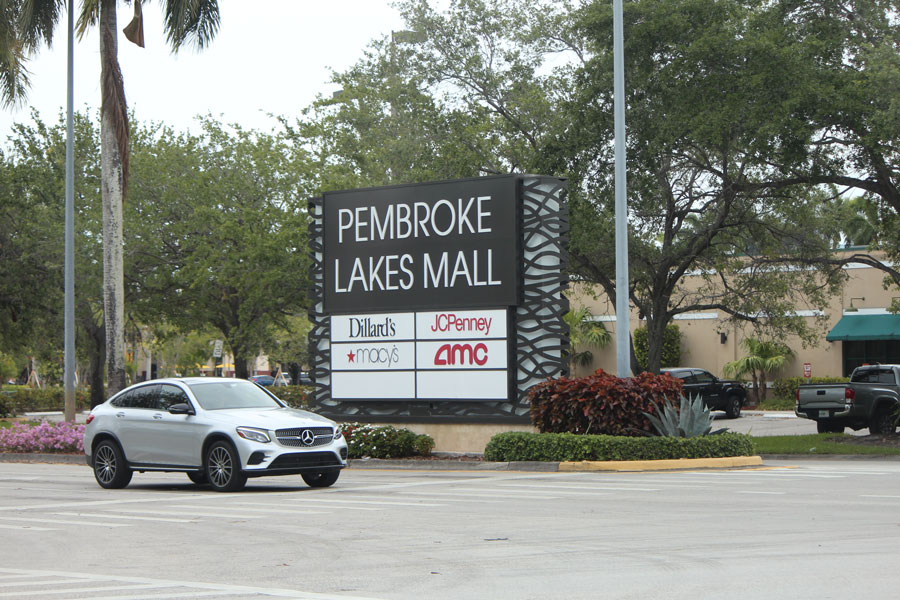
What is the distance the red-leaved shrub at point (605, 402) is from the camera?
19.7 meters

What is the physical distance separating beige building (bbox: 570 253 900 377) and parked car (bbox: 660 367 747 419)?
5.16 meters

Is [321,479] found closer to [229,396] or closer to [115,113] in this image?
[229,396]

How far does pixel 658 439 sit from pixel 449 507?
259 inches

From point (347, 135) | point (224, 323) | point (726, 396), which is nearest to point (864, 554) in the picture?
point (726, 396)

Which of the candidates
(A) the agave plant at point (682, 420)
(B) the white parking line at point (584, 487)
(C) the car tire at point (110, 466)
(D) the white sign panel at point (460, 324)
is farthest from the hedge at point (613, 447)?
(C) the car tire at point (110, 466)

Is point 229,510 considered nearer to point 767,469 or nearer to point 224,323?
point 767,469

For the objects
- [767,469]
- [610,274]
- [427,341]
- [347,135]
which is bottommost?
[767,469]

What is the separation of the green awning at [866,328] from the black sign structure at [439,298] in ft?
92.4

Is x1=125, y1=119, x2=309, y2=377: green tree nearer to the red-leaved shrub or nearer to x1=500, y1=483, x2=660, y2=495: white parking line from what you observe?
the red-leaved shrub

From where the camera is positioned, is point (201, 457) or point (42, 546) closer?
point (42, 546)

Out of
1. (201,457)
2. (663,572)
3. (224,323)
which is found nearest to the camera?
(663,572)

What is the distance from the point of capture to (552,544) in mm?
10148

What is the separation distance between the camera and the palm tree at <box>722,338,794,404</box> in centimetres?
4803

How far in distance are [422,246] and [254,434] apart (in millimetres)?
7759
